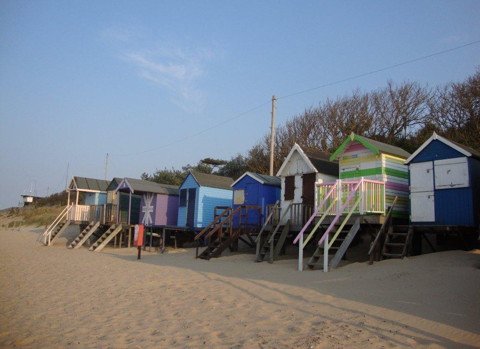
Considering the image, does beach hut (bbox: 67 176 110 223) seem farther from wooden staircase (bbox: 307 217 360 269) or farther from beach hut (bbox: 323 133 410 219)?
wooden staircase (bbox: 307 217 360 269)

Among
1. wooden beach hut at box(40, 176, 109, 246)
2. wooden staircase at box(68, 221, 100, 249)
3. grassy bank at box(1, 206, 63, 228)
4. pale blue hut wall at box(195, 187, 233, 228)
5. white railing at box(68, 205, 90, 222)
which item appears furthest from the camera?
grassy bank at box(1, 206, 63, 228)

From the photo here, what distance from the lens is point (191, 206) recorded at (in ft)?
77.7

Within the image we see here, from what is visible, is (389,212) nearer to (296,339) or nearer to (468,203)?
(468,203)

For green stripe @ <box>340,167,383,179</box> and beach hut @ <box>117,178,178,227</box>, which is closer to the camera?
green stripe @ <box>340,167,383,179</box>

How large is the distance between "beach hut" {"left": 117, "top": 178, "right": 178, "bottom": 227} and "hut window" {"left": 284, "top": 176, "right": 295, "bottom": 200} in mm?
9455

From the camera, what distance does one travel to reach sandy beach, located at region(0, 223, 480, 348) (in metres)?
6.04

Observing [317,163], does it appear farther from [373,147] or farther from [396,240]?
Answer: [396,240]

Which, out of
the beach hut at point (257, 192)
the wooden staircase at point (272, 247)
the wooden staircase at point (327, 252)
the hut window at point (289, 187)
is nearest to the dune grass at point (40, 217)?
the beach hut at point (257, 192)

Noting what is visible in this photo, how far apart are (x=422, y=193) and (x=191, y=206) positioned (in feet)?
43.4

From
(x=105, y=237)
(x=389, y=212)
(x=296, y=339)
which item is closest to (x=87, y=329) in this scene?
(x=296, y=339)

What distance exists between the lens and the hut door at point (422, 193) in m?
13.7

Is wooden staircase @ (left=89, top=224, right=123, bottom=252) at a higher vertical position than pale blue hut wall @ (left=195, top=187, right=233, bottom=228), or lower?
lower

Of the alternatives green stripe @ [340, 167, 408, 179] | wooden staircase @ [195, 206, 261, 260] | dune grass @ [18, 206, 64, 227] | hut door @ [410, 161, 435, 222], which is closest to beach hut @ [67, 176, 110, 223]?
wooden staircase @ [195, 206, 261, 260]

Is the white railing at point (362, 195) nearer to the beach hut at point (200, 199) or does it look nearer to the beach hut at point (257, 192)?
the beach hut at point (257, 192)
